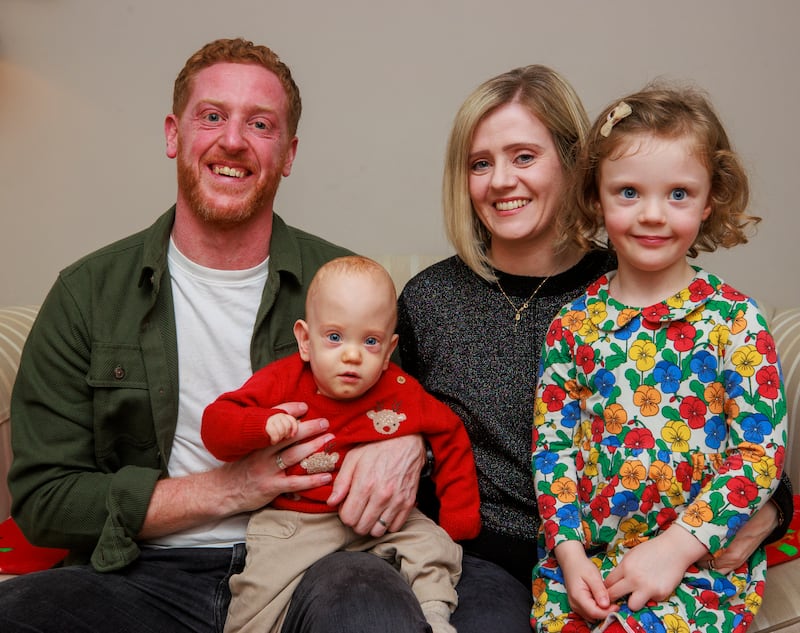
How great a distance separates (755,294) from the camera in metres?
3.00

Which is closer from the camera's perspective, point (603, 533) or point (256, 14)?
point (603, 533)

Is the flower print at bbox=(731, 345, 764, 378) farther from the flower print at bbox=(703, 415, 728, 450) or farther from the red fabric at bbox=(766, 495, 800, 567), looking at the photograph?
the red fabric at bbox=(766, 495, 800, 567)

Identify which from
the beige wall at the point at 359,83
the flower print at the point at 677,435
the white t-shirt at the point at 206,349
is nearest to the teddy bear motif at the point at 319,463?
the white t-shirt at the point at 206,349

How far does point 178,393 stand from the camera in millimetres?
1753

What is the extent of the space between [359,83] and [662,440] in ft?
5.71

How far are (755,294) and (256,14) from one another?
193 cm

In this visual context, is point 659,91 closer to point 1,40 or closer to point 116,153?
point 116,153

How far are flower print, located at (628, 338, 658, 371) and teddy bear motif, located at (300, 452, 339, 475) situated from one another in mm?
574

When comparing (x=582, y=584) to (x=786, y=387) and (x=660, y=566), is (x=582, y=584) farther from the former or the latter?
(x=786, y=387)

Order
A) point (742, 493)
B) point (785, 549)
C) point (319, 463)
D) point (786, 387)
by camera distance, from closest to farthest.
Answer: point (742, 493)
point (319, 463)
point (785, 549)
point (786, 387)

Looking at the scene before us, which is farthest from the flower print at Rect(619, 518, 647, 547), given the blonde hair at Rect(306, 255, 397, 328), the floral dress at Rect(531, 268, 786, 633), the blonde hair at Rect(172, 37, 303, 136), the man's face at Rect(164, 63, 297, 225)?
the blonde hair at Rect(172, 37, 303, 136)

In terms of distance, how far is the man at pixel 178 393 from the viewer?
62.8 inches

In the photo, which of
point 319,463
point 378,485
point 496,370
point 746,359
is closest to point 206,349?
point 319,463

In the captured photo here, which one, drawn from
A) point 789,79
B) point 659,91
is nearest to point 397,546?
point 659,91
